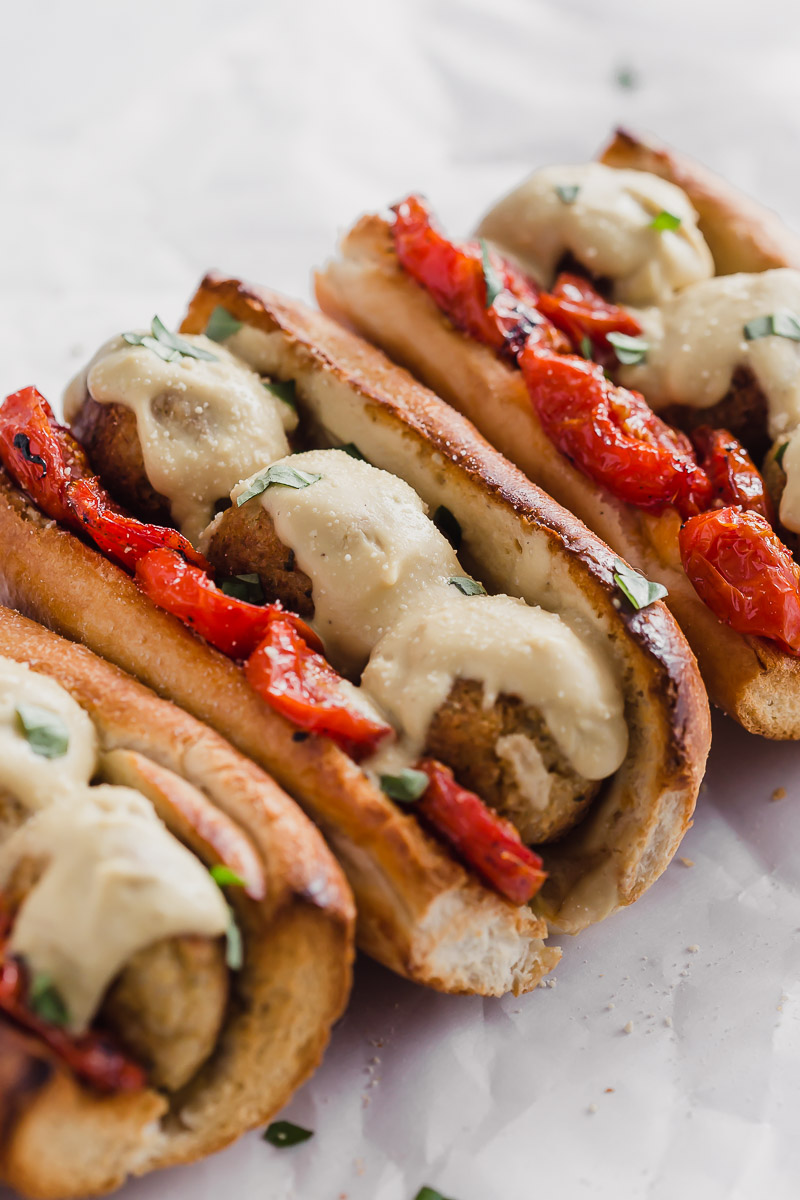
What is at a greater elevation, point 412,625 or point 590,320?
point 590,320

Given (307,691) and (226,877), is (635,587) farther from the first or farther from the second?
(226,877)

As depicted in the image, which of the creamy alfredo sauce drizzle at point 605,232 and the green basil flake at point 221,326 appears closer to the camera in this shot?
the green basil flake at point 221,326

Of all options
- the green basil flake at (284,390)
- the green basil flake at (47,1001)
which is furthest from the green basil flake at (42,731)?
the green basil flake at (284,390)

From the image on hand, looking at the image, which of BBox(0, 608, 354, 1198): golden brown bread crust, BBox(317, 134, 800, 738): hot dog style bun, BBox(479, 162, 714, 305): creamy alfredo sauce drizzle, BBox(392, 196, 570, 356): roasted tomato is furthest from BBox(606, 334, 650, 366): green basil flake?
BBox(0, 608, 354, 1198): golden brown bread crust

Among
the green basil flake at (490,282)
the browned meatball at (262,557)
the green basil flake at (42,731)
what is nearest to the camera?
the green basil flake at (42,731)

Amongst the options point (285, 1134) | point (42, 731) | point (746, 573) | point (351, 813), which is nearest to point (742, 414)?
point (746, 573)

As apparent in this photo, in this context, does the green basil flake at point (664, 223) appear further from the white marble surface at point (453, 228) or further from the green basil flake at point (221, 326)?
the white marble surface at point (453, 228)
